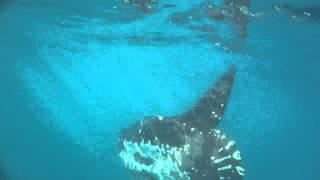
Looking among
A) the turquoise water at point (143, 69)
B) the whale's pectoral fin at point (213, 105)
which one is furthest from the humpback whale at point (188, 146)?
the turquoise water at point (143, 69)

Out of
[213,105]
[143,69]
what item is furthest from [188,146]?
[143,69]

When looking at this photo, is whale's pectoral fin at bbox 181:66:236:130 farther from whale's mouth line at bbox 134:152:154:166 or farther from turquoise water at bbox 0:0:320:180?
whale's mouth line at bbox 134:152:154:166

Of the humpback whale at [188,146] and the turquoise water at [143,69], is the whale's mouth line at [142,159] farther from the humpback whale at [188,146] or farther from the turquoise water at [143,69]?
the turquoise water at [143,69]

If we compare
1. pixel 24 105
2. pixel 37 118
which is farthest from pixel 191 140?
pixel 37 118

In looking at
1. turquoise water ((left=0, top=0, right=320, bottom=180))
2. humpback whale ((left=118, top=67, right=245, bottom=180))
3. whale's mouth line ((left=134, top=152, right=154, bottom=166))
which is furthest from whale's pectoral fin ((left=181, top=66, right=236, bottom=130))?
whale's mouth line ((left=134, top=152, right=154, bottom=166))

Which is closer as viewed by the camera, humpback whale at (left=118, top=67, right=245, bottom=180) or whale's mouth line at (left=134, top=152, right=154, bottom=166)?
humpback whale at (left=118, top=67, right=245, bottom=180)

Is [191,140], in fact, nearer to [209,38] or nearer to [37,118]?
[209,38]

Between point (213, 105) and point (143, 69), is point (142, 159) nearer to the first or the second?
point (213, 105)
